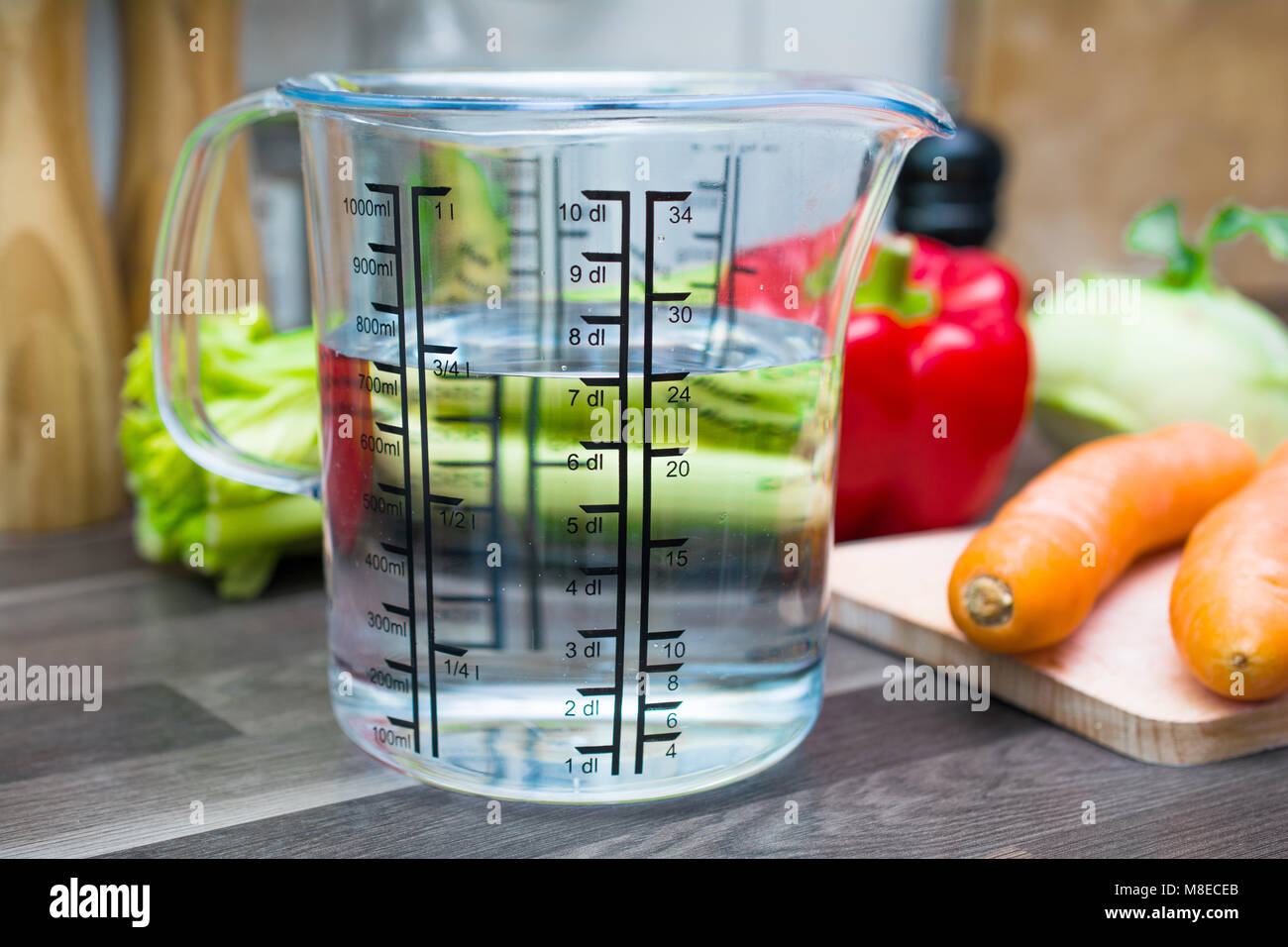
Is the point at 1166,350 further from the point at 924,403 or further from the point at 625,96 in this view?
the point at 625,96

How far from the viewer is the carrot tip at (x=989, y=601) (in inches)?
23.2

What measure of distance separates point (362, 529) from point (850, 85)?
0.25 m

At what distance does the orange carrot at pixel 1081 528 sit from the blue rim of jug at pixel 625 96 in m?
0.21

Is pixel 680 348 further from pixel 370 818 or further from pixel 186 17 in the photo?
pixel 186 17

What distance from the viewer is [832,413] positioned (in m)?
0.52

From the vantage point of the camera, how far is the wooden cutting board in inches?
21.7

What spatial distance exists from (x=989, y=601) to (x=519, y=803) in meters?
0.24

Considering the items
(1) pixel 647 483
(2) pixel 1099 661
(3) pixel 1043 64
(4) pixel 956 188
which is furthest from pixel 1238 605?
(3) pixel 1043 64

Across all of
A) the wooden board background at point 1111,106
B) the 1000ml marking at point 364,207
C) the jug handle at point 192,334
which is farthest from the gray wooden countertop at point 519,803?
the wooden board background at point 1111,106

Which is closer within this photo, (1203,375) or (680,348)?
(680,348)

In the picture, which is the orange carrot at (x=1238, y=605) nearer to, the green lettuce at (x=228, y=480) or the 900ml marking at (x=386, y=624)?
the 900ml marking at (x=386, y=624)

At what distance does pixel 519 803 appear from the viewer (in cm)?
50
